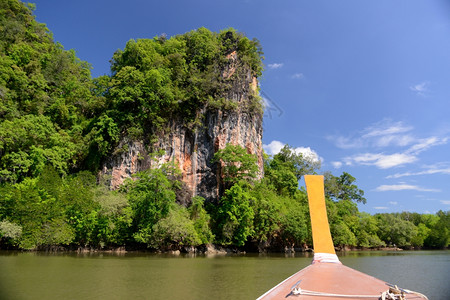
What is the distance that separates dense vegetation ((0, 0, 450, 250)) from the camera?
24.0 m

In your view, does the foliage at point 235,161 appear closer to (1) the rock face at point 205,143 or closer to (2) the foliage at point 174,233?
(1) the rock face at point 205,143

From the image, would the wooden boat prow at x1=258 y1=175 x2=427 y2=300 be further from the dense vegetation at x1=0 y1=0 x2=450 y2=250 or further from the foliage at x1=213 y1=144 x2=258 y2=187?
the foliage at x1=213 y1=144 x2=258 y2=187

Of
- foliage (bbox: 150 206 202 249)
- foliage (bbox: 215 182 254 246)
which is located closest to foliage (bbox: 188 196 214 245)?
foliage (bbox: 150 206 202 249)

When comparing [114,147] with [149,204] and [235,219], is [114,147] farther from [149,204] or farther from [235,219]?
[235,219]

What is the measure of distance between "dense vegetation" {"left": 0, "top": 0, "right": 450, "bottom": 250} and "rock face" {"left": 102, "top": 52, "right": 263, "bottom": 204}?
1.04 metres

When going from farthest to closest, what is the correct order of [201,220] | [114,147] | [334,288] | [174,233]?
[114,147], [201,220], [174,233], [334,288]

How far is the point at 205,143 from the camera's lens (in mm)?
36000

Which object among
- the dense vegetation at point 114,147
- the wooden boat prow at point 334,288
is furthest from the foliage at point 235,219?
the wooden boat prow at point 334,288

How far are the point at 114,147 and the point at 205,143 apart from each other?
11195mm

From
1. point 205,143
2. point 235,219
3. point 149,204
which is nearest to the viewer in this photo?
point 149,204

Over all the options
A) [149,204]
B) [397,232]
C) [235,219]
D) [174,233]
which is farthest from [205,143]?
[397,232]

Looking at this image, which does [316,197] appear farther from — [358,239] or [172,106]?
[358,239]

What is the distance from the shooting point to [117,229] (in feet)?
84.9

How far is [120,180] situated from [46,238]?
9941mm
